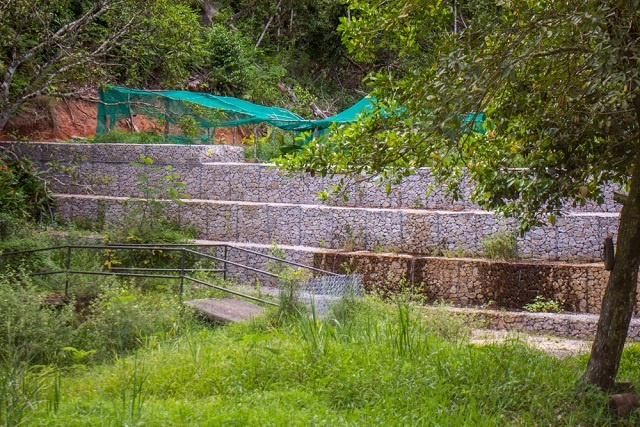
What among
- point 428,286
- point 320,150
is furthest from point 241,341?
point 428,286

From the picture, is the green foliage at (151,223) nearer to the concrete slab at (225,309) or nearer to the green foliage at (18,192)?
the green foliage at (18,192)

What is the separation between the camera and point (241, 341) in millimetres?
8852

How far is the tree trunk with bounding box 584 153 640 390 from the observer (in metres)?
6.94

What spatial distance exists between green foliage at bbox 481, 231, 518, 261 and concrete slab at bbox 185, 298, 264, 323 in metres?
4.89

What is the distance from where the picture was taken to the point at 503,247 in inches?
554

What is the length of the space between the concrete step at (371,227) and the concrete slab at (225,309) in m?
4.15

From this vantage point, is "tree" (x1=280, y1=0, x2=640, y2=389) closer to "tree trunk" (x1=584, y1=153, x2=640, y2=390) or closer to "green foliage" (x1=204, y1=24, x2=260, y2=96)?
"tree trunk" (x1=584, y1=153, x2=640, y2=390)

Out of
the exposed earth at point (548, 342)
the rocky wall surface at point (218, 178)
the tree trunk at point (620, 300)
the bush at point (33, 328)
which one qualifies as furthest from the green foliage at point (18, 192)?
the tree trunk at point (620, 300)

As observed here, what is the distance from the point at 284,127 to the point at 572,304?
8.31m

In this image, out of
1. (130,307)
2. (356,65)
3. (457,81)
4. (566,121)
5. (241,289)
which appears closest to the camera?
(457,81)

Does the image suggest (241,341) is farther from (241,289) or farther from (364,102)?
(364,102)

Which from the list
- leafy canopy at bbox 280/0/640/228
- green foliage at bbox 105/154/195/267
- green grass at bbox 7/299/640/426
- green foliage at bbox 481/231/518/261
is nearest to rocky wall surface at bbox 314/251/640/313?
green foliage at bbox 481/231/518/261

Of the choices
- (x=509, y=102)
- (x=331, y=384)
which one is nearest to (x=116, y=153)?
(x=509, y=102)

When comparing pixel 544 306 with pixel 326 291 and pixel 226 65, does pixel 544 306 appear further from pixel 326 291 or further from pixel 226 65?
pixel 226 65
